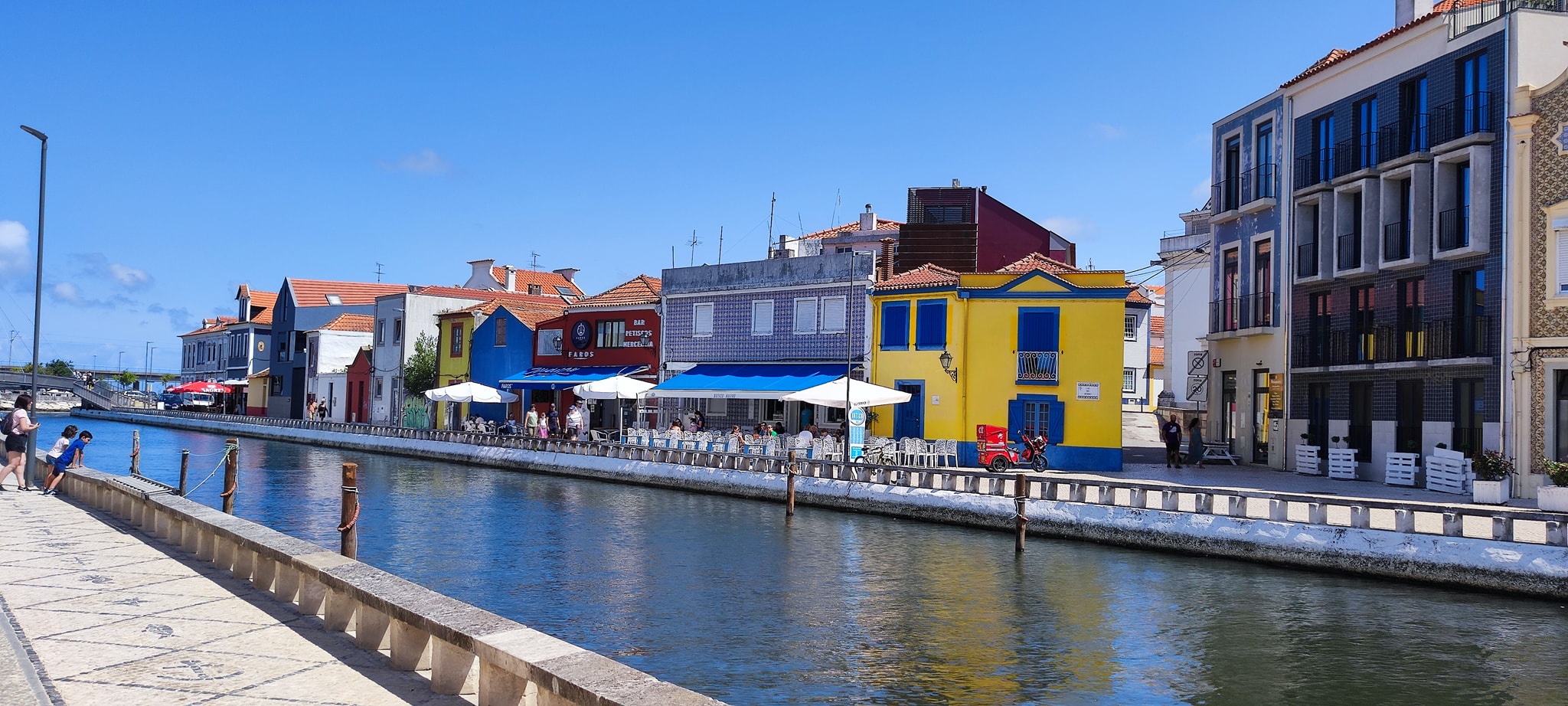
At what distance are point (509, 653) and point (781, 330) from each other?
32878 mm

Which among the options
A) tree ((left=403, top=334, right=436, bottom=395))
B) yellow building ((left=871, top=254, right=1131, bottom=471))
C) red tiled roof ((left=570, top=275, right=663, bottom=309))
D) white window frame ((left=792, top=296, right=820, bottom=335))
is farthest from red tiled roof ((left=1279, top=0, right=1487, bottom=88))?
tree ((left=403, top=334, right=436, bottom=395))

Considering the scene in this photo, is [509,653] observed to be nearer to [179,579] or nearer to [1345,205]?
[179,579]

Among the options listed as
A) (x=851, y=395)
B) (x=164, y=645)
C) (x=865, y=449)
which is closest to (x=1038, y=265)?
(x=851, y=395)

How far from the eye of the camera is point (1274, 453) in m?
32.8

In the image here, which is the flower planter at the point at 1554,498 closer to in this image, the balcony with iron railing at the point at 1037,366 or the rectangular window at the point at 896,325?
the balcony with iron railing at the point at 1037,366

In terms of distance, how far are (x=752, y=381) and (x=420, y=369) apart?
2762cm

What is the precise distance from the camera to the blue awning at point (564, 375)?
45000 millimetres

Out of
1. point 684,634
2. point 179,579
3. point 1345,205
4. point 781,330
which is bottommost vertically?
point 684,634

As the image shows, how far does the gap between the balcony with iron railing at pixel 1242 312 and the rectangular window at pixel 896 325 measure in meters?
9.67

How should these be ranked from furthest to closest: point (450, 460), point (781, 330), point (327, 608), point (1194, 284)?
point (1194, 284) → point (450, 460) → point (781, 330) → point (327, 608)

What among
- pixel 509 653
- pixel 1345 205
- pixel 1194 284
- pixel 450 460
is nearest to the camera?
pixel 509 653

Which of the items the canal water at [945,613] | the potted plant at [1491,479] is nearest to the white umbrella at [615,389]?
the canal water at [945,613]

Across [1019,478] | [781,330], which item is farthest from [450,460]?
[1019,478]

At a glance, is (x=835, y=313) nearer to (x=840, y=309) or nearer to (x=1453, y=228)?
(x=840, y=309)
